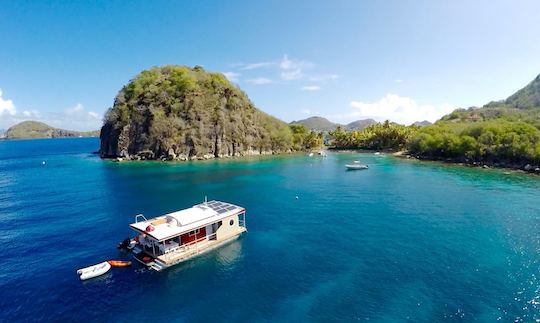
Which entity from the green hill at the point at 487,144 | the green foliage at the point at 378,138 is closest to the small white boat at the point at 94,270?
the green hill at the point at 487,144

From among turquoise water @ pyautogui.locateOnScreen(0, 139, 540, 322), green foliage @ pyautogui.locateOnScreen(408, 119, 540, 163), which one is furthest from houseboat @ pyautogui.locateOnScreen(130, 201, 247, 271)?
green foliage @ pyautogui.locateOnScreen(408, 119, 540, 163)

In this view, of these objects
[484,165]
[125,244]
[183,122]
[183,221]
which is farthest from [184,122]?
[484,165]

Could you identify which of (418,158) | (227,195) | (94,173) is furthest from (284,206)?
(418,158)

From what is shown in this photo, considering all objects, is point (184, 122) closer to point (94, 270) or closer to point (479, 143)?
point (94, 270)

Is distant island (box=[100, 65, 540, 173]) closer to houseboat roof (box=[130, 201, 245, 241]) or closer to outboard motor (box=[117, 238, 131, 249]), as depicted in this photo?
houseboat roof (box=[130, 201, 245, 241])

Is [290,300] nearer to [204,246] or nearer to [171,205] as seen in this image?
[204,246]

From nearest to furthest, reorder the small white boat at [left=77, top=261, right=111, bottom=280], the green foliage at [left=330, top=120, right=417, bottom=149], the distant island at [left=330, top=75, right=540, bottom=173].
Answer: the small white boat at [left=77, top=261, right=111, bottom=280] < the distant island at [left=330, top=75, right=540, bottom=173] < the green foliage at [left=330, top=120, right=417, bottom=149]

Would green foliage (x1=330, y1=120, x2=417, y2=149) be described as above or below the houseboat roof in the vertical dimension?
above

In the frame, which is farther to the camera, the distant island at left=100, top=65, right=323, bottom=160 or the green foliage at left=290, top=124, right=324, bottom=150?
the green foliage at left=290, top=124, right=324, bottom=150
